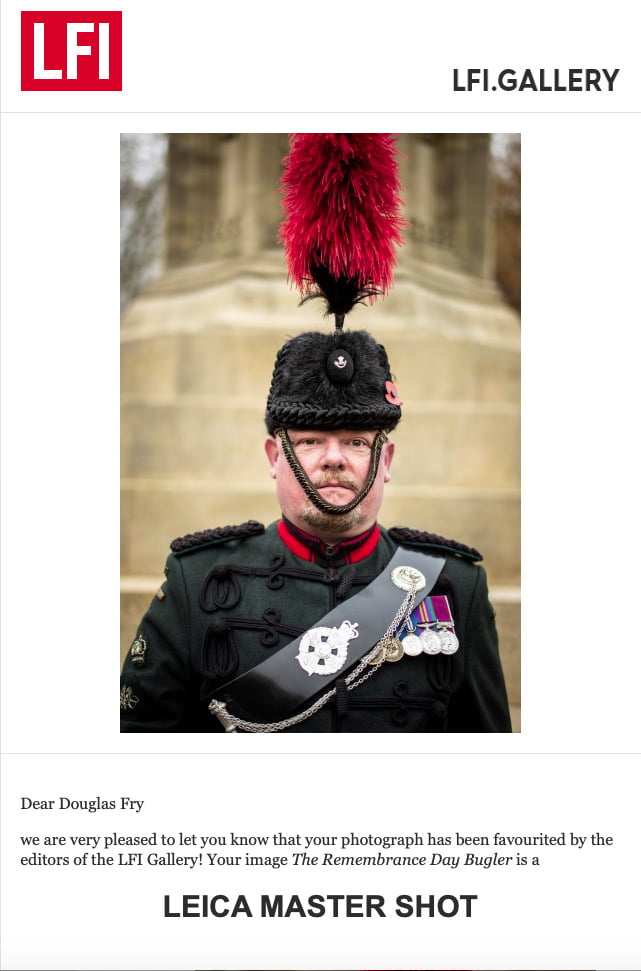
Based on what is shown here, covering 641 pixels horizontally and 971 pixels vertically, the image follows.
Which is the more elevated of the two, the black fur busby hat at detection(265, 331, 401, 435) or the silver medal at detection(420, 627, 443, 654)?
the black fur busby hat at detection(265, 331, 401, 435)

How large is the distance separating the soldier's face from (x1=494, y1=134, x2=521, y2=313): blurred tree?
13.5ft

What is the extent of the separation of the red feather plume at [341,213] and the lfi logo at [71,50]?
0.82 m

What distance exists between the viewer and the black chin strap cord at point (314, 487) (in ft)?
15.9

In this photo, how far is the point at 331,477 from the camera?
4.85m

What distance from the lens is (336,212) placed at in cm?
497

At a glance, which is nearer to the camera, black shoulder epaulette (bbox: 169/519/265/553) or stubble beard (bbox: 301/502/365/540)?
stubble beard (bbox: 301/502/365/540)

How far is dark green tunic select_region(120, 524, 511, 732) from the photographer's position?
4949 mm

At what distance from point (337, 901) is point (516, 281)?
236 inches

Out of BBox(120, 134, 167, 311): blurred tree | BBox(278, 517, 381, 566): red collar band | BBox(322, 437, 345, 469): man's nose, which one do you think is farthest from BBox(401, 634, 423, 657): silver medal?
BBox(120, 134, 167, 311): blurred tree

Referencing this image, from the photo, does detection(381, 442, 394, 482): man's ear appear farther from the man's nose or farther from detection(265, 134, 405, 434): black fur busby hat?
the man's nose

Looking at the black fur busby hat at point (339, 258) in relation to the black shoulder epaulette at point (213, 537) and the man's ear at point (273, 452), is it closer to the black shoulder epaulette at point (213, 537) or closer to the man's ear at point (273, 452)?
the man's ear at point (273, 452)

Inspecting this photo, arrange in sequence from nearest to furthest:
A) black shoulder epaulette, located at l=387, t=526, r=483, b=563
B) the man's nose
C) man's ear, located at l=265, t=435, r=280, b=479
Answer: the man's nose, man's ear, located at l=265, t=435, r=280, b=479, black shoulder epaulette, located at l=387, t=526, r=483, b=563

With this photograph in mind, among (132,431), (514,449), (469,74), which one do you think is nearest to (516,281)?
(514,449)

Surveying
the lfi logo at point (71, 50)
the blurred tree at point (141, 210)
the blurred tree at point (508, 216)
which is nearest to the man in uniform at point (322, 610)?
the lfi logo at point (71, 50)
